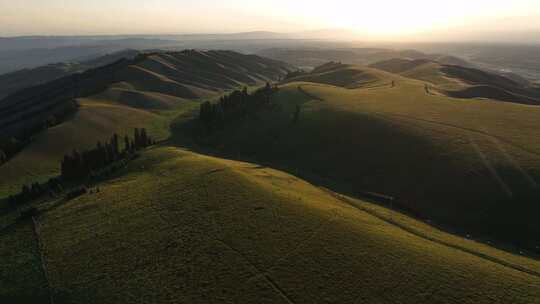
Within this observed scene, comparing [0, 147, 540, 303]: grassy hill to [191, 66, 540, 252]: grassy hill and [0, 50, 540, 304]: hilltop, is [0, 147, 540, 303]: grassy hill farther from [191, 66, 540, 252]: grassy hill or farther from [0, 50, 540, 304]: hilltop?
[191, 66, 540, 252]: grassy hill

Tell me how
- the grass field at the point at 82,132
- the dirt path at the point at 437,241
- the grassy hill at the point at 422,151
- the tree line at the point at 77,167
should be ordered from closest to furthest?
the dirt path at the point at 437,241 < the grassy hill at the point at 422,151 < the tree line at the point at 77,167 < the grass field at the point at 82,132

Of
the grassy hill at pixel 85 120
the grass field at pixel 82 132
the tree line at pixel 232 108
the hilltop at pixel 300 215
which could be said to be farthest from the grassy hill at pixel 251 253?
the tree line at pixel 232 108

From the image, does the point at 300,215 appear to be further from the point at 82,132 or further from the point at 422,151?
the point at 82,132

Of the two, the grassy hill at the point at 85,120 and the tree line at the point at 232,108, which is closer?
the grassy hill at the point at 85,120

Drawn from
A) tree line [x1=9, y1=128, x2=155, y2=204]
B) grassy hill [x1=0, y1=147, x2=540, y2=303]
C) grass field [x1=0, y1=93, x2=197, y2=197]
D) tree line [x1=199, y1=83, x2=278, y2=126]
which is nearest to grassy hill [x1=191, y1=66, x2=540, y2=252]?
tree line [x1=199, y1=83, x2=278, y2=126]

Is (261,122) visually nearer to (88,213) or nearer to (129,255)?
(88,213)

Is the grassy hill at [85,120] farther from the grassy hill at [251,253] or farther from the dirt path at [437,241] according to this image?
the dirt path at [437,241]

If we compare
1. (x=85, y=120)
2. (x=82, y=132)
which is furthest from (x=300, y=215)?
(x=85, y=120)
